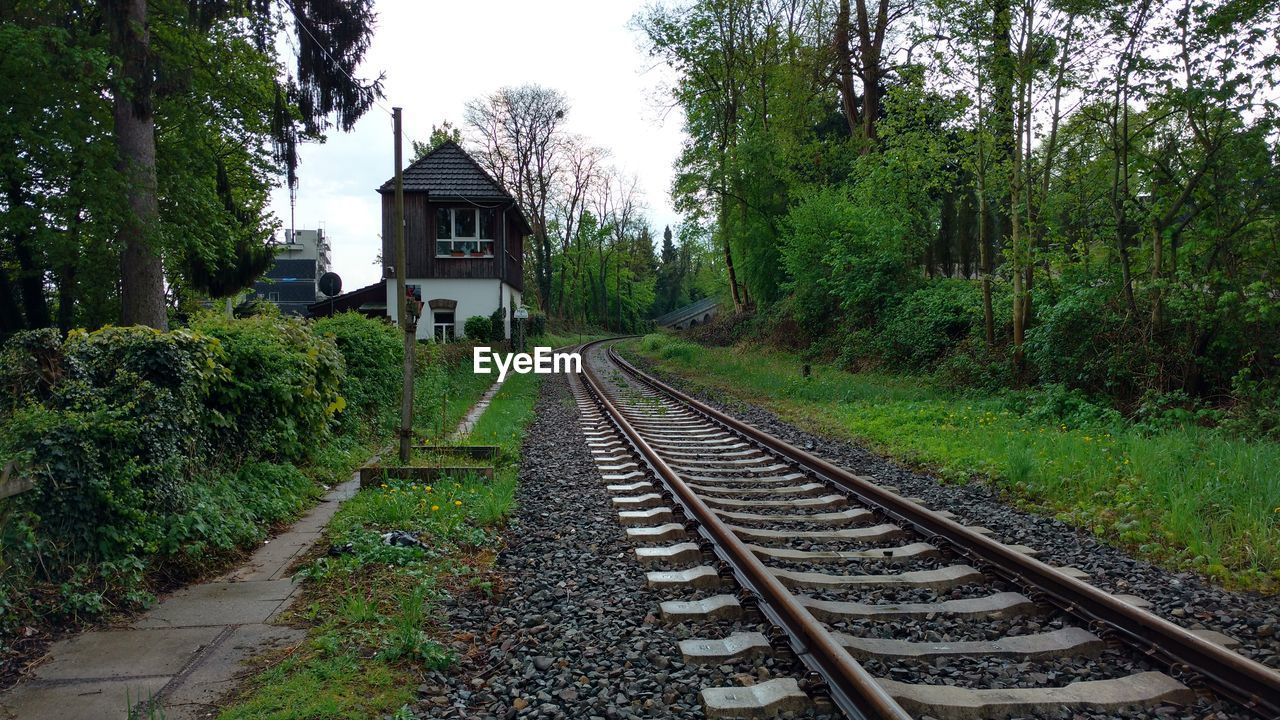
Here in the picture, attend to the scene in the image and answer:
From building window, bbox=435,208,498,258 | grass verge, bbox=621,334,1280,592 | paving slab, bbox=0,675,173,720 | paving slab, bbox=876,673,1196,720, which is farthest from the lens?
building window, bbox=435,208,498,258

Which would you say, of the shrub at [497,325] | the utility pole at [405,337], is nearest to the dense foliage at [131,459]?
the utility pole at [405,337]

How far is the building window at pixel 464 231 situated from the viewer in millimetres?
32031

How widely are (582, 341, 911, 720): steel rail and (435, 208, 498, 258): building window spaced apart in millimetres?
27514

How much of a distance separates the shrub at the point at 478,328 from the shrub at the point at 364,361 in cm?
1707

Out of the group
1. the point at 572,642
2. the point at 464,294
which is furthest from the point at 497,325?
the point at 572,642

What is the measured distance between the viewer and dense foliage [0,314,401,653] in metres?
4.28

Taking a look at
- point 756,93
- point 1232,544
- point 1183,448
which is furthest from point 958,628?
point 756,93

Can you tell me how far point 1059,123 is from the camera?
12.5 metres

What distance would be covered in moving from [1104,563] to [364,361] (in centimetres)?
958

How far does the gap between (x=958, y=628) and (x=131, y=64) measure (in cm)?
1348

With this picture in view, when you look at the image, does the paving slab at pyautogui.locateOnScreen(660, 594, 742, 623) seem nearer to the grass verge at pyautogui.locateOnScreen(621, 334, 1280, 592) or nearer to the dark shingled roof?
the grass verge at pyautogui.locateOnScreen(621, 334, 1280, 592)

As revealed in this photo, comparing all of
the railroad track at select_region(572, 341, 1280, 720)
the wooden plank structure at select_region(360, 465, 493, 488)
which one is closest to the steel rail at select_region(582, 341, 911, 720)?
the railroad track at select_region(572, 341, 1280, 720)

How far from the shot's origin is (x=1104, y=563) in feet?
16.7

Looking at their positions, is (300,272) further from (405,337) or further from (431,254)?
(405,337)
